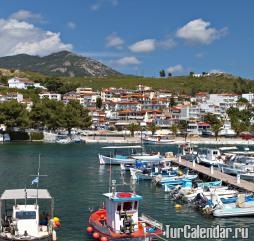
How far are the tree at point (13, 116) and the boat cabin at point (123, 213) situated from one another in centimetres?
10293

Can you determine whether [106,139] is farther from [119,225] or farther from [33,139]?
[119,225]

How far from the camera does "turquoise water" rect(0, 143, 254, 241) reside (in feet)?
121

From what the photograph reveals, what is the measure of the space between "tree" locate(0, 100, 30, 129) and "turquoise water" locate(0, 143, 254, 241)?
41708 millimetres

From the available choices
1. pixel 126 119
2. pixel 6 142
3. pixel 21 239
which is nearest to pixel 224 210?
pixel 21 239

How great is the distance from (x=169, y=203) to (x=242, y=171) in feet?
60.4

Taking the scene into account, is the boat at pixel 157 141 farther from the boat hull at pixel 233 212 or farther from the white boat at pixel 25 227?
the white boat at pixel 25 227

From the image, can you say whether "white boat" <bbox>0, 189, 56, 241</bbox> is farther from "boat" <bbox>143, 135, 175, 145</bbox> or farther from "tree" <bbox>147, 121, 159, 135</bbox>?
"tree" <bbox>147, 121, 159, 135</bbox>

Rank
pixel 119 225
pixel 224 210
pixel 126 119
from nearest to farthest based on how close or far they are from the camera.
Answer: pixel 119 225
pixel 224 210
pixel 126 119

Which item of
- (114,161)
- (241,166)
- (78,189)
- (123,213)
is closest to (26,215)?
(123,213)

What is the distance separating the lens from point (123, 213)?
30.3 metres

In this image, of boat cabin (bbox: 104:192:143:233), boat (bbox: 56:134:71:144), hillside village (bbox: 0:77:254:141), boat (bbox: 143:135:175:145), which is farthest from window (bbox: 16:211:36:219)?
hillside village (bbox: 0:77:254:141)

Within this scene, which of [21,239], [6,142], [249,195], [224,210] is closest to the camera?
[21,239]

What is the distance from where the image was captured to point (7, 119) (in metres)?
131

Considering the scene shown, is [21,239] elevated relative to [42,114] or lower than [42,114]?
lower
